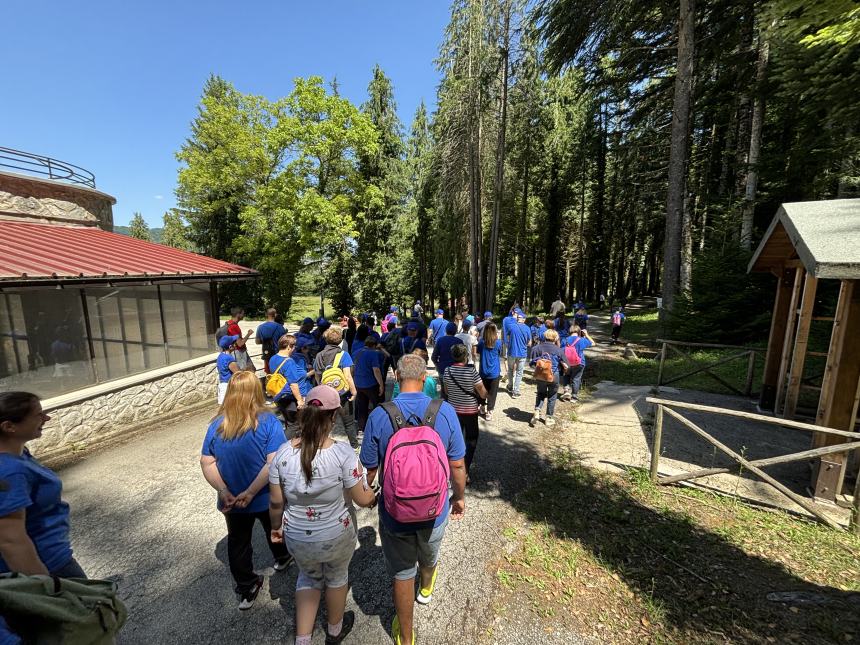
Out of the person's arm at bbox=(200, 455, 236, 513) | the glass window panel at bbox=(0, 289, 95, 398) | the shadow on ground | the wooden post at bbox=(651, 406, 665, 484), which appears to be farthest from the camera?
the glass window panel at bbox=(0, 289, 95, 398)

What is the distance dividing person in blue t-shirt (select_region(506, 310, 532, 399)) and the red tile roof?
6.96 metres

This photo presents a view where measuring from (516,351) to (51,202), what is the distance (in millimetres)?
11993

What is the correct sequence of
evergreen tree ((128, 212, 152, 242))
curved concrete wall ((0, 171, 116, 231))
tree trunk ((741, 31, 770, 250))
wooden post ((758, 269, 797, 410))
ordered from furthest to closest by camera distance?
evergreen tree ((128, 212, 152, 242)) → tree trunk ((741, 31, 770, 250)) → curved concrete wall ((0, 171, 116, 231)) → wooden post ((758, 269, 797, 410))

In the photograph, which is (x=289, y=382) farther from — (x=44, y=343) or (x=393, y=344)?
(x=44, y=343)

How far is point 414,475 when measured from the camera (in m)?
2.44

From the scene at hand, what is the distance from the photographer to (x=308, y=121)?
2078cm

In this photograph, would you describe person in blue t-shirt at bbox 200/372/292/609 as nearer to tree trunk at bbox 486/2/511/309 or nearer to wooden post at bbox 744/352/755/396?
wooden post at bbox 744/352/755/396

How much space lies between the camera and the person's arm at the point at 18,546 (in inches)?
75.0

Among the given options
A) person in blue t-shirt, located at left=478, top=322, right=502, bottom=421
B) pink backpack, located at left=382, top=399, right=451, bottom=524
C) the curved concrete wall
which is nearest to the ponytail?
pink backpack, located at left=382, top=399, right=451, bottom=524

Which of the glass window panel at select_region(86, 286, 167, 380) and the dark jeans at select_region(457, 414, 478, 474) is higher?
the glass window panel at select_region(86, 286, 167, 380)

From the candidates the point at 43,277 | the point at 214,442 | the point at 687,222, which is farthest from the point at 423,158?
the point at 214,442

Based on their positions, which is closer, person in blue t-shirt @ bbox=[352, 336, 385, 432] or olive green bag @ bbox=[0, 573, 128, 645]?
olive green bag @ bbox=[0, 573, 128, 645]

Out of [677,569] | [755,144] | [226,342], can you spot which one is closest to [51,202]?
[226,342]

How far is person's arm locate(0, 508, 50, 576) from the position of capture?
191 centimetres
